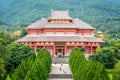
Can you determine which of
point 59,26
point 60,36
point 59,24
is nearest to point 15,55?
point 60,36

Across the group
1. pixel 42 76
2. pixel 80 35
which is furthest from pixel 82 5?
pixel 42 76

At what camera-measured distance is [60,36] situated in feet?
207

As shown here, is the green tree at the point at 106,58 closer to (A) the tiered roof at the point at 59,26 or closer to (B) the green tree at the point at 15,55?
(B) the green tree at the point at 15,55

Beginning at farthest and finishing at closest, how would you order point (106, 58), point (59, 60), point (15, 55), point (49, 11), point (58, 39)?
point (49, 11) → point (58, 39) → point (59, 60) → point (106, 58) → point (15, 55)

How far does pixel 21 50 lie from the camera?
49.6 metres

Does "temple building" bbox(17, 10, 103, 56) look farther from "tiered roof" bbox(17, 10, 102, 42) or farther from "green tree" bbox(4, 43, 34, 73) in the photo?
"green tree" bbox(4, 43, 34, 73)

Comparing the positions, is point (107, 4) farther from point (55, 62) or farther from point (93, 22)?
point (55, 62)

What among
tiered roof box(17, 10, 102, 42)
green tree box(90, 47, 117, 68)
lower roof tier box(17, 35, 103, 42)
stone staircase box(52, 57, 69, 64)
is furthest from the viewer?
tiered roof box(17, 10, 102, 42)

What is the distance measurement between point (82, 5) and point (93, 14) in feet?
88.3

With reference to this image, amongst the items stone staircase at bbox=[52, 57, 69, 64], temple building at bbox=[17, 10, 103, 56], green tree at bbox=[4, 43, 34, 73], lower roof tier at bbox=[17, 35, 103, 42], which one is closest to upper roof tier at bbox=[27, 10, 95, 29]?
temple building at bbox=[17, 10, 103, 56]

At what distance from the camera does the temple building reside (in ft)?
202

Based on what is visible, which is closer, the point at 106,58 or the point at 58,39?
the point at 106,58

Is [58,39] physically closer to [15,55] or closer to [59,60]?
[59,60]

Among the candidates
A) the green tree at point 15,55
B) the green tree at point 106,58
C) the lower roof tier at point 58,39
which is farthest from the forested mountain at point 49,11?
the green tree at point 106,58
